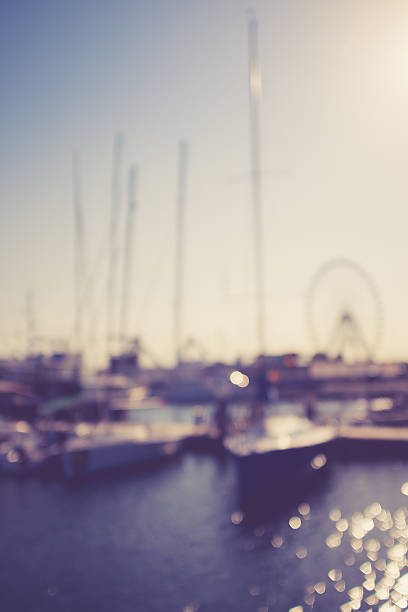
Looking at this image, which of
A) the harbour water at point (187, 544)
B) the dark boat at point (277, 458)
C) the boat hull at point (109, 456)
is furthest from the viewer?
the boat hull at point (109, 456)

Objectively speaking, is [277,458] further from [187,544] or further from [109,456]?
[109,456]

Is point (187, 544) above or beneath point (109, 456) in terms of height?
beneath

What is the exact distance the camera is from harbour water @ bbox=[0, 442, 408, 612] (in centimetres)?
1446

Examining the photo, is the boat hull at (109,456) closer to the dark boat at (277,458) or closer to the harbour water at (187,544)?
the harbour water at (187,544)

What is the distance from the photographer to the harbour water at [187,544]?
14.5 m

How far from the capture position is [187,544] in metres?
18.2

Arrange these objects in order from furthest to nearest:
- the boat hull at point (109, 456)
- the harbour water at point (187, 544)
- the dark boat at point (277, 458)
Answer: the boat hull at point (109, 456)
the dark boat at point (277, 458)
the harbour water at point (187, 544)

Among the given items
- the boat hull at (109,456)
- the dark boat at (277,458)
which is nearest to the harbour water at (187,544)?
the dark boat at (277,458)

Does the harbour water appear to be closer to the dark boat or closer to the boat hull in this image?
the dark boat

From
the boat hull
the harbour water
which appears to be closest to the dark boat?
the harbour water

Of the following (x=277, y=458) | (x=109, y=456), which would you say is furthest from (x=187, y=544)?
(x=109, y=456)

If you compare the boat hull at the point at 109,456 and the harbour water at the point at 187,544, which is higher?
the boat hull at the point at 109,456

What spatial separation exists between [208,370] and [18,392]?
6532 cm

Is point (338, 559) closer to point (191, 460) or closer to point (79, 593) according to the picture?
point (79, 593)
